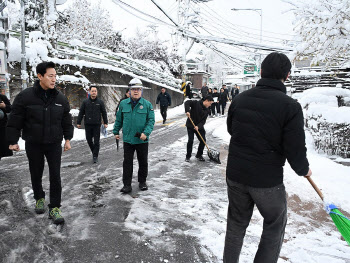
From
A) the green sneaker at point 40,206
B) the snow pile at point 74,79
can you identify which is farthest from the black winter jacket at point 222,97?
the green sneaker at point 40,206

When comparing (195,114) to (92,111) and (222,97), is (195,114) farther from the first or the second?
(222,97)

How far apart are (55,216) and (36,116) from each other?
135 cm

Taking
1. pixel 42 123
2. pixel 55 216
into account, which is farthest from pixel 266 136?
pixel 55 216

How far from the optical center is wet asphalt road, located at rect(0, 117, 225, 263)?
318 centimetres

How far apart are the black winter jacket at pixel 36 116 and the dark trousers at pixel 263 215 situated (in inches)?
98.4

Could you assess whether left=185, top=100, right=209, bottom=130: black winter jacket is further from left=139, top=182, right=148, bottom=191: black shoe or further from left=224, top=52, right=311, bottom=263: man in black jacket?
left=224, top=52, right=311, bottom=263: man in black jacket

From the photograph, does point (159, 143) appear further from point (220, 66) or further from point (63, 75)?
point (220, 66)

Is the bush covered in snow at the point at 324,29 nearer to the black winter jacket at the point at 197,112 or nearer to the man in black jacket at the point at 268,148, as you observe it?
the black winter jacket at the point at 197,112

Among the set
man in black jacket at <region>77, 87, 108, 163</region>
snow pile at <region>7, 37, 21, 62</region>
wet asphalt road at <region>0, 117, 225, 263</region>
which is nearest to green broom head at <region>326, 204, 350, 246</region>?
wet asphalt road at <region>0, 117, 225, 263</region>

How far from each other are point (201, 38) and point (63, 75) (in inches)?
499

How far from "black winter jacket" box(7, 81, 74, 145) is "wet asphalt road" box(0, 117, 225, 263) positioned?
1.15 m

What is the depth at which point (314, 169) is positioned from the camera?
6.55 metres

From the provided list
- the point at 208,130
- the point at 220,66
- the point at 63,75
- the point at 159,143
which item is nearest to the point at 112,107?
the point at 63,75

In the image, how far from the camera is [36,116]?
3.80m
